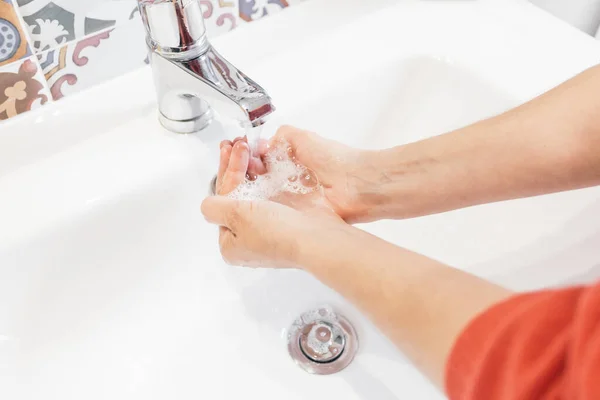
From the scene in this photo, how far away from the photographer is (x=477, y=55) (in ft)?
1.67

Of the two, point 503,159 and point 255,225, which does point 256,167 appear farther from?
point 503,159

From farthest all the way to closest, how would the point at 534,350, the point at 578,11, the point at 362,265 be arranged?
the point at 578,11 < the point at 362,265 < the point at 534,350

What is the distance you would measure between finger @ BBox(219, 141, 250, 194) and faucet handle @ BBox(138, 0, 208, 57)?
0.08 metres

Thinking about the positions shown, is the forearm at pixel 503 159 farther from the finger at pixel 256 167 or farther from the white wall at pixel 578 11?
the white wall at pixel 578 11

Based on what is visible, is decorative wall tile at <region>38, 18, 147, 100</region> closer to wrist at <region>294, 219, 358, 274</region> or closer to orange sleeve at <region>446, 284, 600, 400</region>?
wrist at <region>294, 219, 358, 274</region>

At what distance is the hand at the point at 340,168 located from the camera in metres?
0.46

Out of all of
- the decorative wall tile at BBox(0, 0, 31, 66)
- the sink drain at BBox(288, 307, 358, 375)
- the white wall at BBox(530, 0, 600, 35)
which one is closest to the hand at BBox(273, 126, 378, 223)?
the sink drain at BBox(288, 307, 358, 375)

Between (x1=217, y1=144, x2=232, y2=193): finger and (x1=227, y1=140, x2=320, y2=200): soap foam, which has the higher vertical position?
(x1=217, y1=144, x2=232, y2=193): finger

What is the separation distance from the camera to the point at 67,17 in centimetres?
42

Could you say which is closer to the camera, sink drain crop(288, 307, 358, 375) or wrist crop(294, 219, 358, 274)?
wrist crop(294, 219, 358, 274)

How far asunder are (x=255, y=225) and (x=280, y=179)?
0.30 ft

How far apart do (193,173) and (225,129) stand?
47mm

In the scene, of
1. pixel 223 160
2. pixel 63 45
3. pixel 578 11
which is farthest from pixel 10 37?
pixel 578 11

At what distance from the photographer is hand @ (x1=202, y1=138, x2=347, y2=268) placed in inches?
15.0
